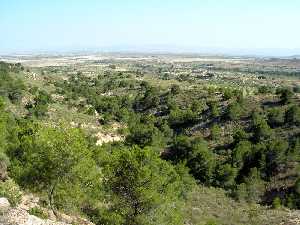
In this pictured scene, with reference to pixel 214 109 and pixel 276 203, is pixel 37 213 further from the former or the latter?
pixel 214 109

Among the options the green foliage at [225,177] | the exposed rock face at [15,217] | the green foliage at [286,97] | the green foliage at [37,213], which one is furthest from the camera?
the green foliage at [286,97]

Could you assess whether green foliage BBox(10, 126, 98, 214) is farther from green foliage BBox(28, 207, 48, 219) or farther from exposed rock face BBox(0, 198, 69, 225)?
exposed rock face BBox(0, 198, 69, 225)

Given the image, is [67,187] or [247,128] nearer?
[67,187]

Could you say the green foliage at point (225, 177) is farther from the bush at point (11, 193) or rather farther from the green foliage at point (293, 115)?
the bush at point (11, 193)

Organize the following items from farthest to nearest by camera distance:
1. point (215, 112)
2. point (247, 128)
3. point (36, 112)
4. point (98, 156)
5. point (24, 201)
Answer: point (215, 112) < point (247, 128) < point (36, 112) < point (98, 156) < point (24, 201)

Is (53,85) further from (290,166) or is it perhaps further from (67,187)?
(67,187)

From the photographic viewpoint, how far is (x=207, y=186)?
46.8 meters

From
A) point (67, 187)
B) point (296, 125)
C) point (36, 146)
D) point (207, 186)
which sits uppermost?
point (36, 146)

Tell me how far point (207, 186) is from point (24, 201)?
2633cm

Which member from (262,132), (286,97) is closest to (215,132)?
(262,132)

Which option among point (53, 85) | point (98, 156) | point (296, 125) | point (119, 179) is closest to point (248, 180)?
point (296, 125)

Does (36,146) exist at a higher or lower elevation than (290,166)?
higher

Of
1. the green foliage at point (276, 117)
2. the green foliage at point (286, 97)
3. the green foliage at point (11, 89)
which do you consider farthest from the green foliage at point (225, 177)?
the green foliage at point (11, 89)

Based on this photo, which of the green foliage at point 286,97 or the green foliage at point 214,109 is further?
the green foliage at point 214,109
